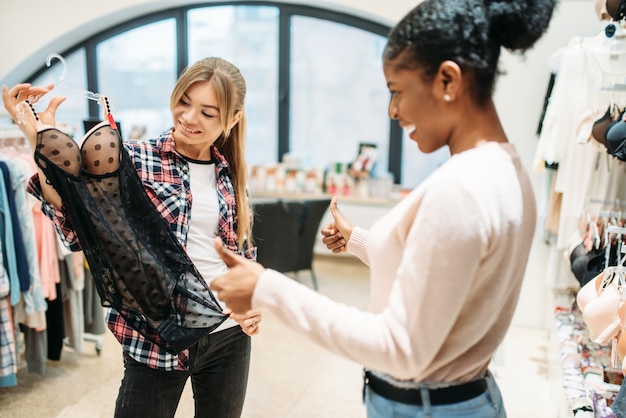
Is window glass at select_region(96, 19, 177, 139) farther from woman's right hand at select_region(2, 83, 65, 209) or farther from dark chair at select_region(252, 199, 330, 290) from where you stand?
woman's right hand at select_region(2, 83, 65, 209)

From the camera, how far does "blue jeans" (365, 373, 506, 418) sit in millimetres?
1015

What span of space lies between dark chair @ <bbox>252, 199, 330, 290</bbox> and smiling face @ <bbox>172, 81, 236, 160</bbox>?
2794 mm

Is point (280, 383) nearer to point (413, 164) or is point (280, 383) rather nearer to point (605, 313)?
point (605, 313)

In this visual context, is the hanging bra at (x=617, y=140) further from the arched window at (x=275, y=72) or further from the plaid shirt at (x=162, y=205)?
the arched window at (x=275, y=72)

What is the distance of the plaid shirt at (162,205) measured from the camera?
4.77ft

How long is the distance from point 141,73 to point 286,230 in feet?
11.1

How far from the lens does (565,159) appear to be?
3.26 m

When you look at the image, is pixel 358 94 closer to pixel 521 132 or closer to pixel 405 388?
pixel 521 132

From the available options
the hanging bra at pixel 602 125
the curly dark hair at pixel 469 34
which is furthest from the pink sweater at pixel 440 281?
the hanging bra at pixel 602 125

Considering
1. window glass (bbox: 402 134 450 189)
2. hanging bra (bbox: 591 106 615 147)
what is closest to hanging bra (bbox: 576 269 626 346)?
hanging bra (bbox: 591 106 615 147)

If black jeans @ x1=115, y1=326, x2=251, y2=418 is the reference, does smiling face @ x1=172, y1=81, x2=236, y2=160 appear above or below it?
above

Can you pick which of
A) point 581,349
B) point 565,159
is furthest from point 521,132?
point 581,349

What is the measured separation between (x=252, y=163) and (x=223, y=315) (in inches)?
197

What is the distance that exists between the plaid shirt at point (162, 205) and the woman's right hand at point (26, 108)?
0.13 metres
